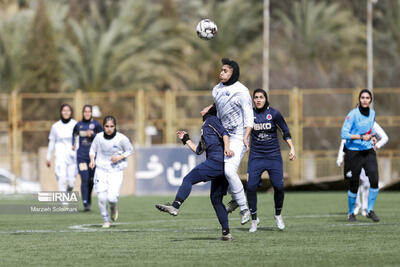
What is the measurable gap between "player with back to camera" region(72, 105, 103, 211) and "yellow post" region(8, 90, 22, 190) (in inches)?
514

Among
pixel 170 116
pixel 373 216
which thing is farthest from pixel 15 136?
pixel 373 216

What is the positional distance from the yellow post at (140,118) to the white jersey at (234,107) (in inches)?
773

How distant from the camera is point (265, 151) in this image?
47.6 feet

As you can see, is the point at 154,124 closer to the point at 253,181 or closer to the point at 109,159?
the point at 109,159

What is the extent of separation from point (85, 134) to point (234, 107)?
312 inches

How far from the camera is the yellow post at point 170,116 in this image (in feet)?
108

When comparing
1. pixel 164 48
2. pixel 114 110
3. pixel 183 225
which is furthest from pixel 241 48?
pixel 183 225

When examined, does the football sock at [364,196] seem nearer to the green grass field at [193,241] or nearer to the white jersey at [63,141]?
the green grass field at [193,241]

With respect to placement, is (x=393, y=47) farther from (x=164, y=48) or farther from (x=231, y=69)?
(x=231, y=69)

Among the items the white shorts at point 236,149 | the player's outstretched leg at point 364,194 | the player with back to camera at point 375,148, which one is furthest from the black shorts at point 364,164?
the white shorts at point 236,149

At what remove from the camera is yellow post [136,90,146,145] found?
32.8m

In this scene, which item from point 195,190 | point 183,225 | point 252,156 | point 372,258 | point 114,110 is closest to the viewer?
point 372,258

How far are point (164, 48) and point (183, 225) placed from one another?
31542mm

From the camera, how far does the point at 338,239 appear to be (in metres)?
12.9
